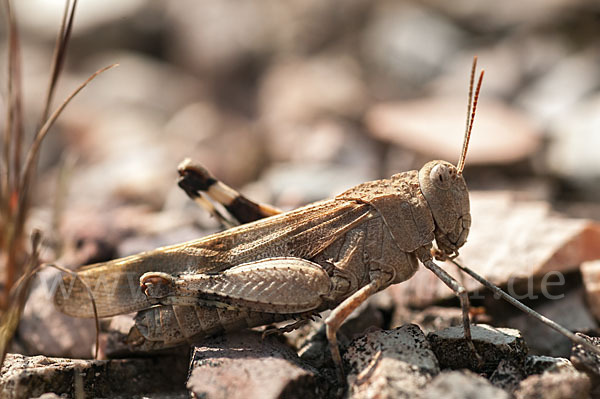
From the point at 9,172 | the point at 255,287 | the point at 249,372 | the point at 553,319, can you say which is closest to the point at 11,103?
the point at 9,172

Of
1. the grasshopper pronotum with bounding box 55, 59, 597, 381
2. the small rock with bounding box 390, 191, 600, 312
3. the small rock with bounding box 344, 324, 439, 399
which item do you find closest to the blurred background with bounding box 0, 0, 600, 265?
the small rock with bounding box 390, 191, 600, 312

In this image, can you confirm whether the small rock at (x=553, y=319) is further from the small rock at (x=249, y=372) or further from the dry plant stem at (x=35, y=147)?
the dry plant stem at (x=35, y=147)

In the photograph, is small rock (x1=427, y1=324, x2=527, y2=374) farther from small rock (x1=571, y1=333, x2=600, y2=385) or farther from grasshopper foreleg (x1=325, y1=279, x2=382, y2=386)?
grasshopper foreleg (x1=325, y1=279, x2=382, y2=386)

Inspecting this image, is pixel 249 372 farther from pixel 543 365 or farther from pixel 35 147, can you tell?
pixel 35 147

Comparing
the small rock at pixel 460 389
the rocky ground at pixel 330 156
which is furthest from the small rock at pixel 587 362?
the small rock at pixel 460 389

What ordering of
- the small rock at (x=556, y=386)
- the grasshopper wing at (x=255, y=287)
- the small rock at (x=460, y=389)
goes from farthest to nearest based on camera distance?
the grasshopper wing at (x=255, y=287), the small rock at (x=556, y=386), the small rock at (x=460, y=389)

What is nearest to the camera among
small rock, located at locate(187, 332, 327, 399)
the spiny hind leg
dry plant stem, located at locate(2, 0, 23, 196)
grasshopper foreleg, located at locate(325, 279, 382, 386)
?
small rock, located at locate(187, 332, 327, 399)

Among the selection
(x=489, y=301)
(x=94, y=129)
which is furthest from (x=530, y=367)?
(x=94, y=129)
